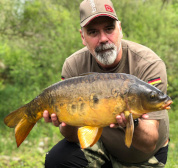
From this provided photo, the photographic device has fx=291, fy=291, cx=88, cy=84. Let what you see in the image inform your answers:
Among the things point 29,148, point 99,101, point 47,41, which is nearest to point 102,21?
point 99,101

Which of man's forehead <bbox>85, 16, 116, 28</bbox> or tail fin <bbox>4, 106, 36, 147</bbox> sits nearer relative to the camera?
tail fin <bbox>4, 106, 36, 147</bbox>

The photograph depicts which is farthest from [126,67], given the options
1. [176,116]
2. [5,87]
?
[5,87]

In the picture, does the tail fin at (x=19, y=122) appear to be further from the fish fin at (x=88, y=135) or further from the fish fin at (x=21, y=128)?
the fish fin at (x=88, y=135)

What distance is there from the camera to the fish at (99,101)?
1.52 metres

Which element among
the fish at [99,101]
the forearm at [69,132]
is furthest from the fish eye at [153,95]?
the forearm at [69,132]

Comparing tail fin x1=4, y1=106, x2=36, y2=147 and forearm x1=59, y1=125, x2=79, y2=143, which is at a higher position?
tail fin x1=4, y1=106, x2=36, y2=147

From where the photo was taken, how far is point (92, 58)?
236cm

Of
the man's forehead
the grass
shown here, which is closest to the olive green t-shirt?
the man's forehead

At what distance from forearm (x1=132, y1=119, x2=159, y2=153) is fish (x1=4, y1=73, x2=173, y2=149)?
0.21 m

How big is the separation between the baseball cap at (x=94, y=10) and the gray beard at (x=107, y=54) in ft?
0.73

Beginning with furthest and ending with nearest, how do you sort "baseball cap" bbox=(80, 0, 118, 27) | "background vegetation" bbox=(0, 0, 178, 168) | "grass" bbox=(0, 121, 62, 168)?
"background vegetation" bbox=(0, 0, 178, 168), "grass" bbox=(0, 121, 62, 168), "baseball cap" bbox=(80, 0, 118, 27)

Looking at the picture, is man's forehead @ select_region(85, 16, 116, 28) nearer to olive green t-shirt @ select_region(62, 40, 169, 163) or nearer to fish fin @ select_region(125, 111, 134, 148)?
olive green t-shirt @ select_region(62, 40, 169, 163)

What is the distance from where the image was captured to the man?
2.06 meters

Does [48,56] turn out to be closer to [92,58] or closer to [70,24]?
[70,24]
